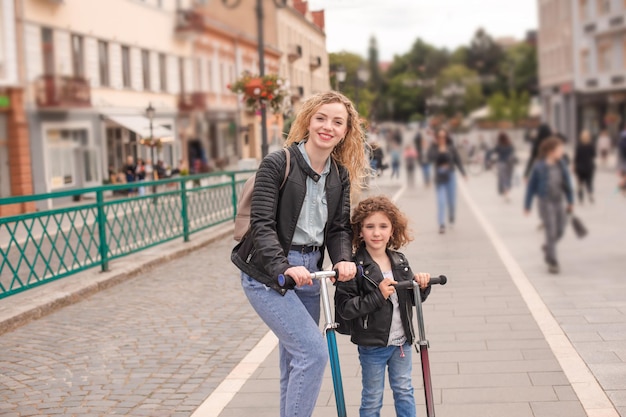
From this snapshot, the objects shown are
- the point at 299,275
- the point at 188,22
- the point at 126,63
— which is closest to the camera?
the point at 299,275

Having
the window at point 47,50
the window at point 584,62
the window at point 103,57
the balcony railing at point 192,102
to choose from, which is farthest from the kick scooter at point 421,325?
the window at point 584,62

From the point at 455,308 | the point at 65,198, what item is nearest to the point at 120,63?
the point at 65,198

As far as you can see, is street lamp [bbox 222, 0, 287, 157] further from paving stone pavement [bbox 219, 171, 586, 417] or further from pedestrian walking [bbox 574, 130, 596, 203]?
pedestrian walking [bbox 574, 130, 596, 203]

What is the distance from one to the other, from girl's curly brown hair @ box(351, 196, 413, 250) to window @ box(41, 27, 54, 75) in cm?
1471

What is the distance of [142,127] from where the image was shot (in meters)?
16.1

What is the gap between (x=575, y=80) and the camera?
55531 millimetres

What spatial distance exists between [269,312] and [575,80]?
180ft

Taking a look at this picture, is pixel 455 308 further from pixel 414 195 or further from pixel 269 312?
pixel 414 195

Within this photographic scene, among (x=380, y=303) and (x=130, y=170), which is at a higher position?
(x=130, y=170)

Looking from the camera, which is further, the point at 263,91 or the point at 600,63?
the point at 600,63

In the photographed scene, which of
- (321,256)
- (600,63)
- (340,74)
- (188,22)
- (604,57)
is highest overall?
(604,57)

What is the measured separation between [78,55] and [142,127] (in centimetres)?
216

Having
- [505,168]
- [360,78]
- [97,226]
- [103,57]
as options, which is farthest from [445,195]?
[505,168]

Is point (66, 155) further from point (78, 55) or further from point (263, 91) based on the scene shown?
point (263, 91)
